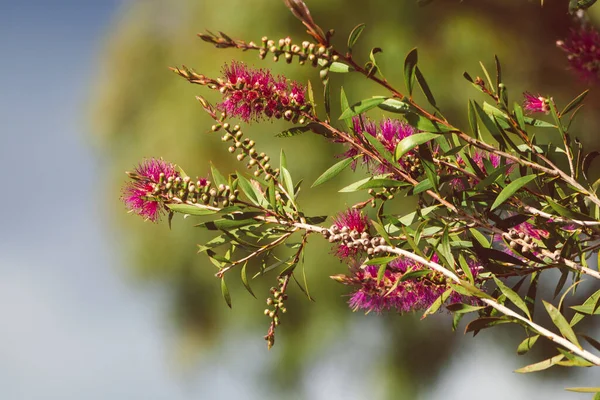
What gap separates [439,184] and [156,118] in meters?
2.99

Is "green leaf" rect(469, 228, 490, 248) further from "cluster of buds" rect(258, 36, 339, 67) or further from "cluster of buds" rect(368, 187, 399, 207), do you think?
"cluster of buds" rect(258, 36, 339, 67)

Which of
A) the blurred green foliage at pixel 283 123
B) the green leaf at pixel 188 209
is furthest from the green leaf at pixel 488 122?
the blurred green foliage at pixel 283 123

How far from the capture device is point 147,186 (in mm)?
654

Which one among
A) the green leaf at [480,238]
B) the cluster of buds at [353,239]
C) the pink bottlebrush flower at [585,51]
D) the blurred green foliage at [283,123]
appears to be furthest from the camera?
the blurred green foliage at [283,123]

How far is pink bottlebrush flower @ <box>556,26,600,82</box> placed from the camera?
478 mm

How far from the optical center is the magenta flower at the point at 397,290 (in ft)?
2.15

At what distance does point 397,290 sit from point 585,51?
304mm

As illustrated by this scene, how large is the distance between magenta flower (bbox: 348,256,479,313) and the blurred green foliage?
2.31m

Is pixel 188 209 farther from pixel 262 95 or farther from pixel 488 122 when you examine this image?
pixel 488 122

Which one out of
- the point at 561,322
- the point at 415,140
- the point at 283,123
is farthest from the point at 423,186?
the point at 283,123

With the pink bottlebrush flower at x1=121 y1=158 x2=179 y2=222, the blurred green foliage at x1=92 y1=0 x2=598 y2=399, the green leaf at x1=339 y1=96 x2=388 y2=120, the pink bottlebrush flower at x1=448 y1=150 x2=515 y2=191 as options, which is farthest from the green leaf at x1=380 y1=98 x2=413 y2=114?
the blurred green foliage at x1=92 y1=0 x2=598 y2=399

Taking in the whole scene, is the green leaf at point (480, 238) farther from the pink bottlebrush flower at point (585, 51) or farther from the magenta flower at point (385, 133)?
the pink bottlebrush flower at point (585, 51)

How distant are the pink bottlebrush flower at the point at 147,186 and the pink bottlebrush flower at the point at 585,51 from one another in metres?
0.36

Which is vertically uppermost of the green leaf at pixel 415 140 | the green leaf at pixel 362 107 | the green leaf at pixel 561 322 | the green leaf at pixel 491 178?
the green leaf at pixel 362 107
